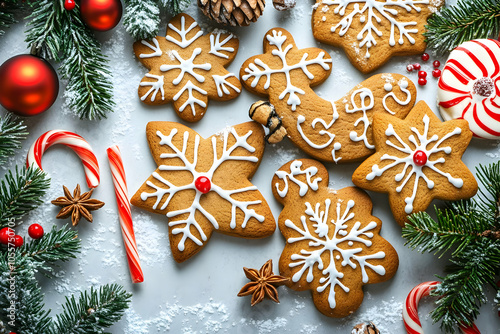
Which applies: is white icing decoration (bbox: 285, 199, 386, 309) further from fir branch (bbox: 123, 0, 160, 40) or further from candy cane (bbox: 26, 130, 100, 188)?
fir branch (bbox: 123, 0, 160, 40)

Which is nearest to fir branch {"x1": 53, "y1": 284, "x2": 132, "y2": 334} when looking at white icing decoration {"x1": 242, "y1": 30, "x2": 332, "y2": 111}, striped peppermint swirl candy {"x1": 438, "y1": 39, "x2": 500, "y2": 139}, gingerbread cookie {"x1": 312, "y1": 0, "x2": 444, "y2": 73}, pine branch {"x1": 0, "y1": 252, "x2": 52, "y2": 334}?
pine branch {"x1": 0, "y1": 252, "x2": 52, "y2": 334}

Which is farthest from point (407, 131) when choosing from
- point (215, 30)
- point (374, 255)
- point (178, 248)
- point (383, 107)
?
point (178, 248)

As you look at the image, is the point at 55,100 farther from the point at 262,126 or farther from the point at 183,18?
the point at 262,126

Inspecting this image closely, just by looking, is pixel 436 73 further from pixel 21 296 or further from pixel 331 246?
pixel 21 296

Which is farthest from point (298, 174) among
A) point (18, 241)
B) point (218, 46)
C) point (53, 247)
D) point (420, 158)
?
point (18, 241)

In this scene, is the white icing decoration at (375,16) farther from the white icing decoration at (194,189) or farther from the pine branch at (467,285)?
the pine branch at (467,285)

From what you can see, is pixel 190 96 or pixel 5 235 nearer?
pixel 5 235
